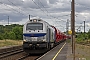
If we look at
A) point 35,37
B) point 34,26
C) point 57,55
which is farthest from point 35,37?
point 57,55

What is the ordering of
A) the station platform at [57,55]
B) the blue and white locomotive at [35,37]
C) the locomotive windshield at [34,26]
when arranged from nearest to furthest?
the station platform at [57,55] < the blue and white locomotive at [35,37] < the locomotive windshield at [34,26]

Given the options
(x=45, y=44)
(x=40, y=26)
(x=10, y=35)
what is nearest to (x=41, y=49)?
(x=45, y=44)

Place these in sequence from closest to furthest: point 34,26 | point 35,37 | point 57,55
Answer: point 57,55
point 35,37
point 34,26

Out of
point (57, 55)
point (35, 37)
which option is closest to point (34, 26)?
point (35, 37)

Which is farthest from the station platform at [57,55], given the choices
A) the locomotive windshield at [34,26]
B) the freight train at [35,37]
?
the locomotive windshield at [34,26]

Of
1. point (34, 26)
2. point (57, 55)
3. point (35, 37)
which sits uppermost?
point (34, 26)

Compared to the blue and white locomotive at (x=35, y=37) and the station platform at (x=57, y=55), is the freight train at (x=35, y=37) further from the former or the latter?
the station platform at (x=57, y=55)

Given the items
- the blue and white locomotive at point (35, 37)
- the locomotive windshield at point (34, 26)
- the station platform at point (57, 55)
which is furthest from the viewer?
the locomotive windshield at point (34, 26)

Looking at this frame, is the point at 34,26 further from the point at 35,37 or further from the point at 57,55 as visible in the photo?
the point at 57,55

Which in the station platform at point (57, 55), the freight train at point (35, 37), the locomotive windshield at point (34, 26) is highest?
the locomotive windshield at point (34, 26)

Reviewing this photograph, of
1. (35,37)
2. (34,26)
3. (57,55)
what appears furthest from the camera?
(34,26)

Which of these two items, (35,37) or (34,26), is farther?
(34,26)

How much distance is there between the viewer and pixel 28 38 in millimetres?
25734

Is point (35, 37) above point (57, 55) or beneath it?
above
